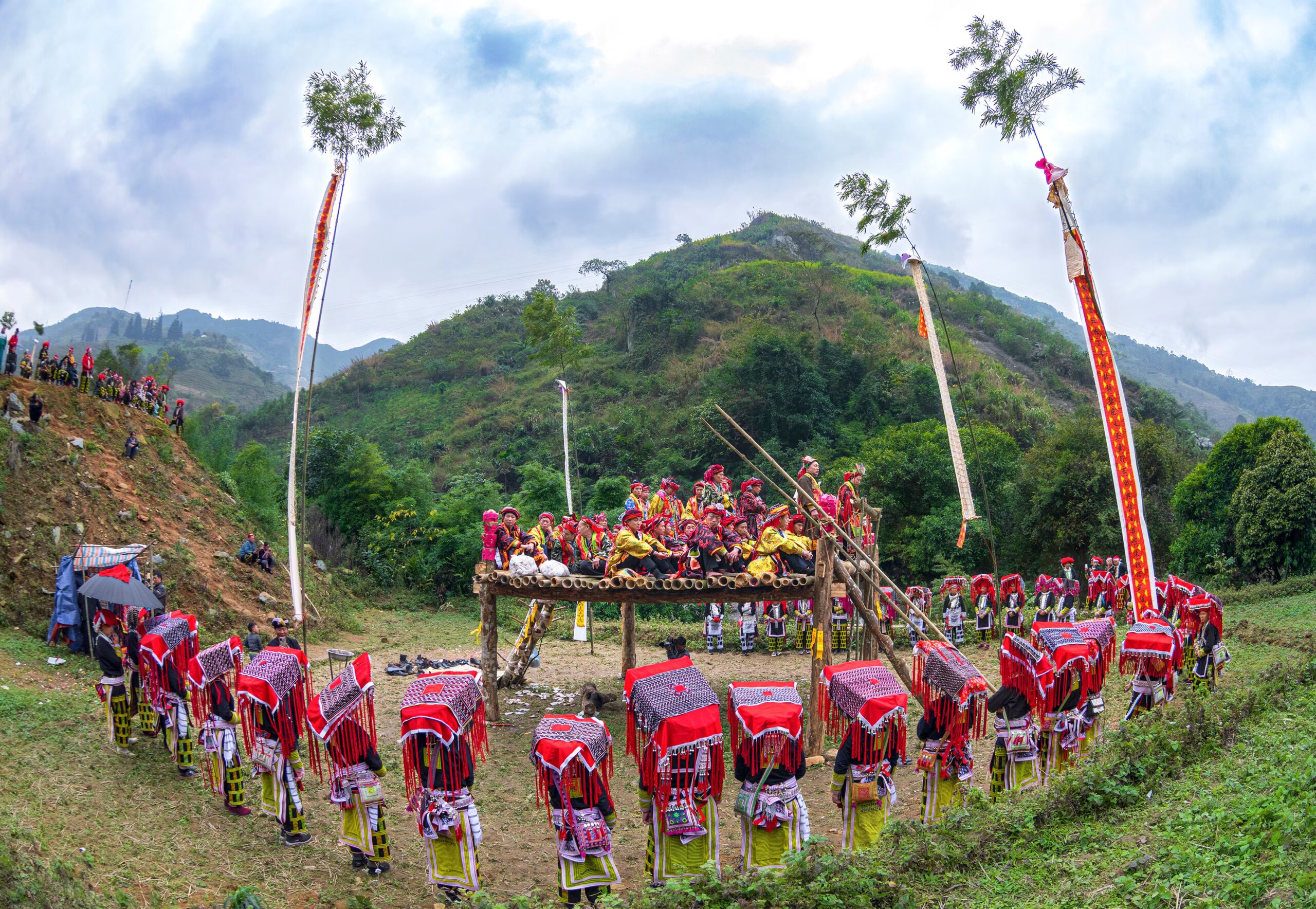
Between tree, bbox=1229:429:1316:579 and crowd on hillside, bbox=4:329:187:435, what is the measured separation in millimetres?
26240

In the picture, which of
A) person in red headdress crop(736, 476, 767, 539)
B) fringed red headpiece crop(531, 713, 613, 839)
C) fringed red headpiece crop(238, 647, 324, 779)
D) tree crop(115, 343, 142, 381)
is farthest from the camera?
tree crop(115, 343, 142, 381)

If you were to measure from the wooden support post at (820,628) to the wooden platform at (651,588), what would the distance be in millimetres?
421

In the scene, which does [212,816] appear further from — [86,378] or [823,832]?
[86,378]

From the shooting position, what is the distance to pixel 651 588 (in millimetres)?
11648

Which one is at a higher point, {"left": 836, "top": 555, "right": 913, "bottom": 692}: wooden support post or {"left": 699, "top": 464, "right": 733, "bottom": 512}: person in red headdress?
{"left": 699, "top": 464, "right": 733, "bottom": 512}: person in red headdress

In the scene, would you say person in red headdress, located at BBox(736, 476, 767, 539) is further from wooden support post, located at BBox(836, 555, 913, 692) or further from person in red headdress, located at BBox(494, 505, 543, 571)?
wooden support post, located at BBox(836, 555, 913, 692)

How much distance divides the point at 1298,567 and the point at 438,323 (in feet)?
195

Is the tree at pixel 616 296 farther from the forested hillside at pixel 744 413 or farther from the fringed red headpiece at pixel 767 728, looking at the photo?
the fringed red headpiece at pixel 767 728

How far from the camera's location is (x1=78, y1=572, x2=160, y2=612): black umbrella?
9.95m

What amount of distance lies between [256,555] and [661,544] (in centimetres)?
1211

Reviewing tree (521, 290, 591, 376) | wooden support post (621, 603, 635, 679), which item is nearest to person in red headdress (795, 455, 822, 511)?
wooden support post (621, 603, 635, 679)

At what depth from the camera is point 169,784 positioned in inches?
349

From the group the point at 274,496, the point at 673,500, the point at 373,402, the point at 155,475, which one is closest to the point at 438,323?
the point at 373,402

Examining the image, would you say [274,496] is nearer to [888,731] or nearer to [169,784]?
[169,784]
